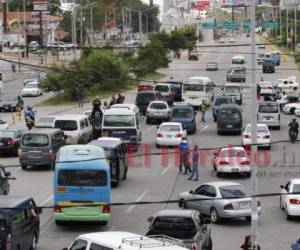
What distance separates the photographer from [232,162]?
123 feet

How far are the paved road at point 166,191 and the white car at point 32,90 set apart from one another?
2885 cm

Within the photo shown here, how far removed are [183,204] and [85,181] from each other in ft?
11.2

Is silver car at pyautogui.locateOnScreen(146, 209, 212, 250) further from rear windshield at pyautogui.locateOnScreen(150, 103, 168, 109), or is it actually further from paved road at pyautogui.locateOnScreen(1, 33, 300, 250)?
rear windshield at pyautogui.locateOnScreen(150, 103, 168, 109)

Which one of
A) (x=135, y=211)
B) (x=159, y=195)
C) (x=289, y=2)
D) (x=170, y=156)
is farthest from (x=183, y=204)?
(x=289, y=2)

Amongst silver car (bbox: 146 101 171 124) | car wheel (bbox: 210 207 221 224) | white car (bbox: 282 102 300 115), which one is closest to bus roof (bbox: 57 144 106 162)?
car wheel (bbox: 210 207 221 224)

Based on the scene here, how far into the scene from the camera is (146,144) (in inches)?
1887

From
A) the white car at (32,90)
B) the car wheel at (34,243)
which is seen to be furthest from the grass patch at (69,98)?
the car wheel at (34,243)

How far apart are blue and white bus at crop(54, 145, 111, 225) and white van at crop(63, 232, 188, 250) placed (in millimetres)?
6873

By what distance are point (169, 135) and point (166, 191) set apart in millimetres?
12086

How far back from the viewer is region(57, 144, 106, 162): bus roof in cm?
2893

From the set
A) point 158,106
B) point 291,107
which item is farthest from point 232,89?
point 158,106

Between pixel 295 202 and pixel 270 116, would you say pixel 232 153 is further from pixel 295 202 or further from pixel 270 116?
pixel 270 116

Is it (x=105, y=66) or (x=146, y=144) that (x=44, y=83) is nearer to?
(x=105, y=66)

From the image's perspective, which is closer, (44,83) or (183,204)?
(183,204)
